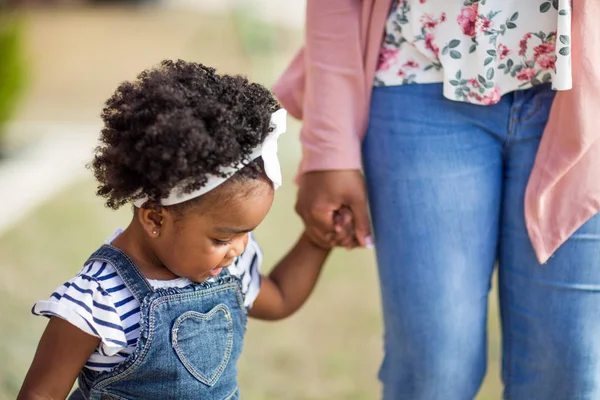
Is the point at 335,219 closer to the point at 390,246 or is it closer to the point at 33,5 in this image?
the point at 390,246

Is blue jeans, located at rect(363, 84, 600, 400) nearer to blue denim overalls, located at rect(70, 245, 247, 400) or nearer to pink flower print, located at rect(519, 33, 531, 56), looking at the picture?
pink flower print, located at rect(519, 33, 531, 56)

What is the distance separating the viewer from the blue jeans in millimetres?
1837

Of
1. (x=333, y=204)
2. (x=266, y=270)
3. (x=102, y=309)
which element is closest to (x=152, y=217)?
(x=102, y=309)

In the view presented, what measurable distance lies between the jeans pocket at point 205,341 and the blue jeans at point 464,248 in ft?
1.39

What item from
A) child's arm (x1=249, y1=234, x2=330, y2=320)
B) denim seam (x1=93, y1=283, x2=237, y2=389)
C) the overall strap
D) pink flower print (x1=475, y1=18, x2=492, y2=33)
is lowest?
child's arm (x1=249, y1=234, x2=330, y2=320)

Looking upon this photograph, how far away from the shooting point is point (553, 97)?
72.7 inches

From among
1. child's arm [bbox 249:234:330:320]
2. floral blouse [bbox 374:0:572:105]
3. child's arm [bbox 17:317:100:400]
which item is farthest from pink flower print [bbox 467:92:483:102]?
child's arm [bbox 17:317:100:400]

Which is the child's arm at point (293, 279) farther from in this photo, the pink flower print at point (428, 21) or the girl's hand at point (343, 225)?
the pink flower print at point (428, 21)

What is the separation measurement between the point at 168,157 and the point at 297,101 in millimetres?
743

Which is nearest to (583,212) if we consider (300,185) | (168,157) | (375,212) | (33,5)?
(375,212)

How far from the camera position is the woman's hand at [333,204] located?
2.02 metres

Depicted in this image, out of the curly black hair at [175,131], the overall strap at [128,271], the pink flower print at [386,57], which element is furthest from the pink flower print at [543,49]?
the overall strap at [128,271]

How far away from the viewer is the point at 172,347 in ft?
5.78

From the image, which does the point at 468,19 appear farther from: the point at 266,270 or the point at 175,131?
the point at 266,270
